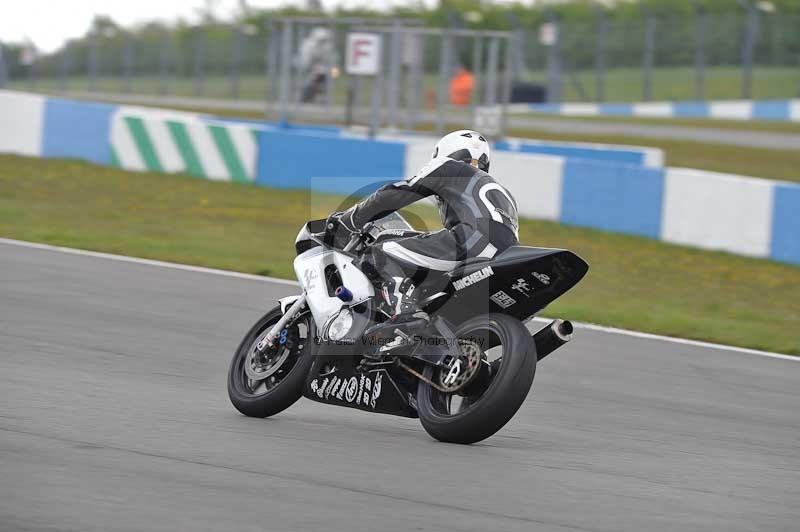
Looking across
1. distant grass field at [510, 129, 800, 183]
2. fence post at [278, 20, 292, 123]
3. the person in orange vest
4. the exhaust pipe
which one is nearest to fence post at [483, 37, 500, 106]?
the person in orange vest

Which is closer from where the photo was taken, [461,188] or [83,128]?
[461,188]

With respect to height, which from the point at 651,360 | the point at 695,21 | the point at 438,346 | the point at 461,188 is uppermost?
the point at 695,21

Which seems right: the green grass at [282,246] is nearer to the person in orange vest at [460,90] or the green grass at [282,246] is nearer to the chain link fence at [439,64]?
the chain link fence at [439,64]

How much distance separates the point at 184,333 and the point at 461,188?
3.22 m

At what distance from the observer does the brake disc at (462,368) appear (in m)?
5.74

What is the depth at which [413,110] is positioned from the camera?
67.1ft

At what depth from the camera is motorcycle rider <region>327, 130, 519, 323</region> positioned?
589 centimetres

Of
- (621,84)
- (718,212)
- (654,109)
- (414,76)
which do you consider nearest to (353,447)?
(718,212)

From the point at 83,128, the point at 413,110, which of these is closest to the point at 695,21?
the point at 413,110

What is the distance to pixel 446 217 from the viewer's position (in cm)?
607

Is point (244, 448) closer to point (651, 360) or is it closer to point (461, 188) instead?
point (461, 188)

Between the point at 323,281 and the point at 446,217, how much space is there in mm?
695

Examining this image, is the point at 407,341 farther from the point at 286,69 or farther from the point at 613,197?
the point at 286,69

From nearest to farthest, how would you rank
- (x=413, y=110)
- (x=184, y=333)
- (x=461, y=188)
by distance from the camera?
1. (x=461, y=188)
2. (x=184, y=333)
3. (x=413, y=110)
